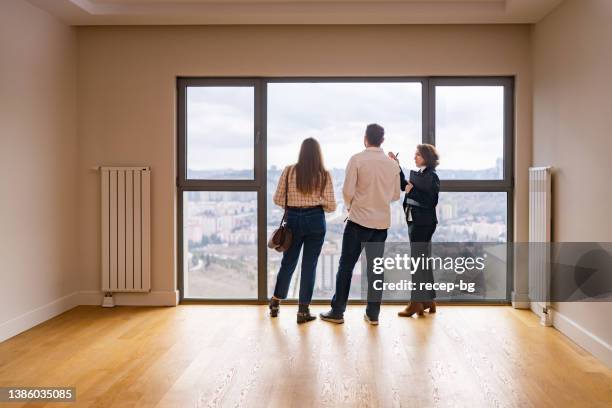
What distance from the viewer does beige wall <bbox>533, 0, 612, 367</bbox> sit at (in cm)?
339

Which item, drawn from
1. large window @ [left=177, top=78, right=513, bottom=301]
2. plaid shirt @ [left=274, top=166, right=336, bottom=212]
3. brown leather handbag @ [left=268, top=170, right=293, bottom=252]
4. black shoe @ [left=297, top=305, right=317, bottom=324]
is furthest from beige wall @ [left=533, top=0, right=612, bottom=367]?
brown leather handbag @ [left=268, top=170, right=293, bottom=252]

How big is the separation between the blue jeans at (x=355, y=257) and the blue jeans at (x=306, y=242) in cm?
20

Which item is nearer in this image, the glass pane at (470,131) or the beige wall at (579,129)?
A: the beige wall at (579,129)

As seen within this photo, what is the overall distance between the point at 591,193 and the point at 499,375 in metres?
1.36

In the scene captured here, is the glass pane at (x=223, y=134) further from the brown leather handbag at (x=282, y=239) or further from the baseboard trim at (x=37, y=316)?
the baseboard trim at (x=37, y=316)

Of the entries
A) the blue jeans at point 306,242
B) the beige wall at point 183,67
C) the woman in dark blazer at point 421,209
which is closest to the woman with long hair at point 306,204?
the blue jeans at point 306,242

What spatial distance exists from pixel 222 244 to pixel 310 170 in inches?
49.7

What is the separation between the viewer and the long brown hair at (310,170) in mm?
4102

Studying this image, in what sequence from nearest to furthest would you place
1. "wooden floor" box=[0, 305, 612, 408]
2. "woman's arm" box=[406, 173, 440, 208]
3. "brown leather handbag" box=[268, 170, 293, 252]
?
1. "wooden floor" box=[0, 305, 612, 408]
2. "brown leather handbag" box=[268, 170, 293, 252]
3. "woman's arm" box=[406, 173, 440, 208]

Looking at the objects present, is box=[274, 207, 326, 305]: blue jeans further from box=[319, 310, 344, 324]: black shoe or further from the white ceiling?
the white ceiling

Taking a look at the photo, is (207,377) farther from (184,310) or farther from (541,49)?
(541,49)

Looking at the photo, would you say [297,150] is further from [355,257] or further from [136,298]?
[136,298]

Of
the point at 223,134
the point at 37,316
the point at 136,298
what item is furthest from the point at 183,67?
the point at 37,316

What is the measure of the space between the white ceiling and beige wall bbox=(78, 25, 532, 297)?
0.84ft
